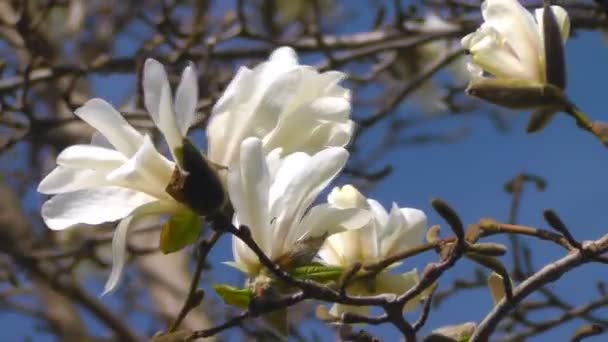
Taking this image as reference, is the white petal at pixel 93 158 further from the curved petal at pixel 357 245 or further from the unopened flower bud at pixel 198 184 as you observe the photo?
the curved petal at pixel 357 245

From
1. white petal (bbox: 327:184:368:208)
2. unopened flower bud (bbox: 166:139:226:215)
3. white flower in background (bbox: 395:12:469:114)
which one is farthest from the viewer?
white flower in background (bbox: 395:12:469:114)

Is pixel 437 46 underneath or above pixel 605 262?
underneath

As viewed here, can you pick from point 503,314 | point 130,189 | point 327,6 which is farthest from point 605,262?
point 327,6

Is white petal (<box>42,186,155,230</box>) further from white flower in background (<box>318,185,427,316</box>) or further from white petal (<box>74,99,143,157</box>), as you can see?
white flower in background (<box>318,185,427,316</box>)

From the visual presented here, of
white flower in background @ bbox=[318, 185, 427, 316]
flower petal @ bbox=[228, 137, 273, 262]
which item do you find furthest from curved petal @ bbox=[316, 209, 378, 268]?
flower petal @ bbox=[228, 137, 273, 262]

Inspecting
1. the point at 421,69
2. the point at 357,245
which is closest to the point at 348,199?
the point at 357,245

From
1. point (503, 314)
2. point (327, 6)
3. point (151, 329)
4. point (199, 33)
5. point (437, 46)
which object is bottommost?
point (151, 329)

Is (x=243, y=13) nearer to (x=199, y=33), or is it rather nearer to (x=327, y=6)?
(x=199, y=33)

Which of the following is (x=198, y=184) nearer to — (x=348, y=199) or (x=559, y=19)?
(x=348, y=199)
